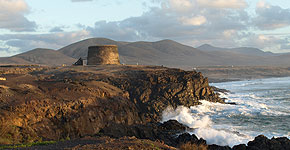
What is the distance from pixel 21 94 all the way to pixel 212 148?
11.1 m

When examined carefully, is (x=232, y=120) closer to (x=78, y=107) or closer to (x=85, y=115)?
(x=85, y=115)

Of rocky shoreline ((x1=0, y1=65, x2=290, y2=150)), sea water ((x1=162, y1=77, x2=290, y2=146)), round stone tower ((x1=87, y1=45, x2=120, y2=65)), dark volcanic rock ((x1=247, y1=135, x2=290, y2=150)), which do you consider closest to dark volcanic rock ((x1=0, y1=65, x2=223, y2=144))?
rocky shoreline ((x1=0, y1=65, x2=290, y2=150))

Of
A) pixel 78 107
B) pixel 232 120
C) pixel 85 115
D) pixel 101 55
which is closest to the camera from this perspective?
pixel 85 115

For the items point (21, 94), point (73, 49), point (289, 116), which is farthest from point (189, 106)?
point (73, 49)

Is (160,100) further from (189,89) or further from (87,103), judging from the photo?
(87,103)

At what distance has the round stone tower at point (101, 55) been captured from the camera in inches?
1770

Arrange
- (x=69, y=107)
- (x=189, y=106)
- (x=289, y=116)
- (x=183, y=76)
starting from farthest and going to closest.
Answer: (x=183, y=76), (x=189, y=106), (x=289, y=116), (x=69, y=107)

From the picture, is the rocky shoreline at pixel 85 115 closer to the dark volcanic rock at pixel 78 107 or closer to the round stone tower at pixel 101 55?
the dark volcanic rock at pixel 78 107

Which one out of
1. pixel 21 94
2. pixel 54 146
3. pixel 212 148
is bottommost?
pixel 212 148

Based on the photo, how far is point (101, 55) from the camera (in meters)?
45.1

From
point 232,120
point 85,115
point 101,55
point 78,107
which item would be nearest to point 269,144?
point 232,120

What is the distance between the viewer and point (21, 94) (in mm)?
18844

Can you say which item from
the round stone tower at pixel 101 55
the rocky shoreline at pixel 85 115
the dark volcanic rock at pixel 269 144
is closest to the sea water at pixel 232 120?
the rocky shoreline at pixel 85 115

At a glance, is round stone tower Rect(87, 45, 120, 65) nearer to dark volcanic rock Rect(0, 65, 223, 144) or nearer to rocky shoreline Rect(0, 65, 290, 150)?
→ dark volcanic rock Rect(0, 65, 223, 144)
